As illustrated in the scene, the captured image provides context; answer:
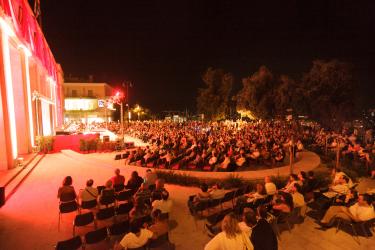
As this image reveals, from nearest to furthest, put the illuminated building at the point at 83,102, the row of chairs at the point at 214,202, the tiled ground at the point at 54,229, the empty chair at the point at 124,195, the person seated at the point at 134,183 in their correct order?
the tiled ground at the point at 54,229 < the row of chairs at the point at 214,202 < the empty chair at the point at 124,195 < the person seated at the point at 134,183 < the illuminated building at the point at 83,102

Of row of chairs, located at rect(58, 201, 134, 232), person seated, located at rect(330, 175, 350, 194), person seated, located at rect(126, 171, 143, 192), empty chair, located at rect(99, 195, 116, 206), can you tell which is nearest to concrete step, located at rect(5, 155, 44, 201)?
row of chairs, located at rect(58, 201, 134, 232)

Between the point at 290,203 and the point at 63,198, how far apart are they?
17.8 ft

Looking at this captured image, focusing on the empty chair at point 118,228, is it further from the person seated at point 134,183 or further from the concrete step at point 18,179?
the concrete step at point 18,179

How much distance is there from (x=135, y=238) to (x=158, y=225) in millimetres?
712

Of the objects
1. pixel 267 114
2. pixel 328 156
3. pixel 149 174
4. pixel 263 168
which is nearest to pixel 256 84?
pixel 267 114

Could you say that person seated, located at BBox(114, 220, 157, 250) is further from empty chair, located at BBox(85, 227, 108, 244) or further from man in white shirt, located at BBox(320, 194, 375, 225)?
man in white shirt, located at BBox(320, 194, 375, 225)

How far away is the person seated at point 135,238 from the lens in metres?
4.43

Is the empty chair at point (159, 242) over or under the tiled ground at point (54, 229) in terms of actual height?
over

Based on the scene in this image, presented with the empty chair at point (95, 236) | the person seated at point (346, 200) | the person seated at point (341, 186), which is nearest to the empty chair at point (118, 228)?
the empty chair at point (95, 236)

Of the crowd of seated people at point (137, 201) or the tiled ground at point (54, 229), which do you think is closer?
the crowd of seated people at point (137, 201)

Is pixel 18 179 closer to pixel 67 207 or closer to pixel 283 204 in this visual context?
pixel 67 207

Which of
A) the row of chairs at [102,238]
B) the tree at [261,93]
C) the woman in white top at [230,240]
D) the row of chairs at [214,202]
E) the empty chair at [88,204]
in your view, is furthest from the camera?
the tree at [261,93]

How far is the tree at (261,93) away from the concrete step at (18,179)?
885 inches

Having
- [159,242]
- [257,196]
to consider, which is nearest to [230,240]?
[159,242]
